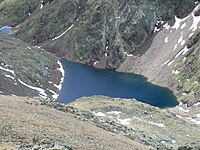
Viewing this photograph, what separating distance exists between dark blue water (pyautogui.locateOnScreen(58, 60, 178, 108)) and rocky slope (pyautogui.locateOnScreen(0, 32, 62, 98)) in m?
6.02

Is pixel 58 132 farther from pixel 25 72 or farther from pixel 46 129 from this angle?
pixel 25 72

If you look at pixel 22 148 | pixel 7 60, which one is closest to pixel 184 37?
pixel 7 60

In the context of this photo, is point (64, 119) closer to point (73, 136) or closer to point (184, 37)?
point (73, 136)

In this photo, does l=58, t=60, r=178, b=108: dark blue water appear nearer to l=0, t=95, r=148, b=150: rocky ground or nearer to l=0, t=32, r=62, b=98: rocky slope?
l=0, t=32, r=62, b=98: rocky slope

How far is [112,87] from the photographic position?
16775 cm

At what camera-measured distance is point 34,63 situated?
170 m

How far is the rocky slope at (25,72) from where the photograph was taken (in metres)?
130

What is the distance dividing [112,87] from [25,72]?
3901cm

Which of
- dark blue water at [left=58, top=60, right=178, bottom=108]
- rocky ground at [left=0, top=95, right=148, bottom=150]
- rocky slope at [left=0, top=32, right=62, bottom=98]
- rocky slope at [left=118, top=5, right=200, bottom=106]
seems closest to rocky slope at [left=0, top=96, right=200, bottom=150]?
rocky ground at [left=0, top=95, right=148, bottom=150]

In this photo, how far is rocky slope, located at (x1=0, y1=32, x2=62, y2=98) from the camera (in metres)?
130

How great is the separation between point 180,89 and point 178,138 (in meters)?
81.8

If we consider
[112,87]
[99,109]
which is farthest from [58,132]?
[112,87]

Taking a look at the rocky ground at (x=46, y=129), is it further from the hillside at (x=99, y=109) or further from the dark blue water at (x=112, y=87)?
the dark blue water at (x=112, y=87)

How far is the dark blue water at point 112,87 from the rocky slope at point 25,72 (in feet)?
19.7
